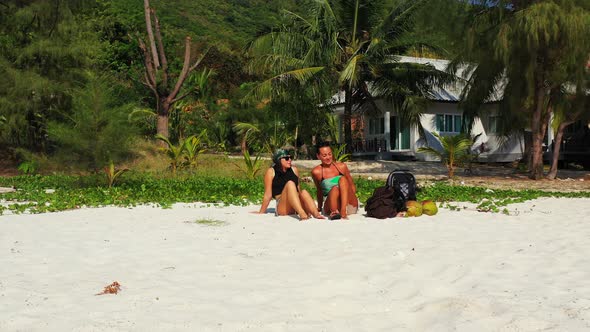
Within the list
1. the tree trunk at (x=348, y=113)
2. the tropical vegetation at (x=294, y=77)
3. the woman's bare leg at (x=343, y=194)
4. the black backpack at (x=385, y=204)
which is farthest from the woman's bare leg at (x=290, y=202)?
the tree trunk at (x=348, y=113)

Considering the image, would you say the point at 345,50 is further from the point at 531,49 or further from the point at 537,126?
the point at 531,49

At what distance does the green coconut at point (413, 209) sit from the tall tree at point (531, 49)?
997cm

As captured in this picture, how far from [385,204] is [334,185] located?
2.85 feet

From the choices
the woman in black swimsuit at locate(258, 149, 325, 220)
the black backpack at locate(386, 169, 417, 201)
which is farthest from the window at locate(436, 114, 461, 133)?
the woman in black swimsuit at locate(258, 149, 325, 220)

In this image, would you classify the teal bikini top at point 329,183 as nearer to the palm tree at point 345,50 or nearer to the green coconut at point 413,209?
the green coconut at point 413,209

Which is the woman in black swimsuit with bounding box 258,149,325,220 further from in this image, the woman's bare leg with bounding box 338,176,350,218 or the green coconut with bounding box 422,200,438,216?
the green coconut with bounding box 422,200,438,216

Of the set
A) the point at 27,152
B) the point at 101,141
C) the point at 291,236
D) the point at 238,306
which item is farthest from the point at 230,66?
the point at 238,306

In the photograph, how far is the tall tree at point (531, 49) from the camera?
1695cm

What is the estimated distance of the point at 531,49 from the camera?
17.9m

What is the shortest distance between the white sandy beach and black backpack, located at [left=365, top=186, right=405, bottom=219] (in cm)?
36

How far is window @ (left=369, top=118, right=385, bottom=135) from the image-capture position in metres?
30.2

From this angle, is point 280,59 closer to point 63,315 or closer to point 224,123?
point 224,123

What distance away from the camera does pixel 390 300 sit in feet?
14.8

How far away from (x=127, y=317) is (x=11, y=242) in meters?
3.60
